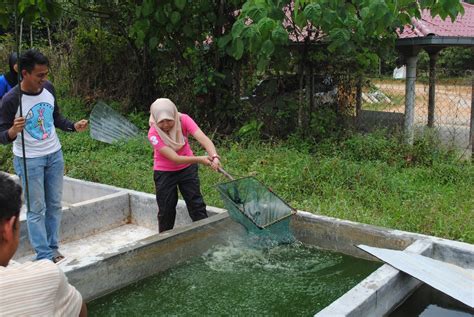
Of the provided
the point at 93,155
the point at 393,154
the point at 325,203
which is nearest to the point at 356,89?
the point at 393,154

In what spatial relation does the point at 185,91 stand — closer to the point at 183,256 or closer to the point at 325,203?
the point at 325,203

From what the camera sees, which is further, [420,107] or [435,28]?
[420,107]

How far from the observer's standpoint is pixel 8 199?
170cm

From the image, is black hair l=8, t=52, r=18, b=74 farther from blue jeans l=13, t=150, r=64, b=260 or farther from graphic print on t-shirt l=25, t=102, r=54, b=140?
blue jeans l=13, t=150, r=64, b=260

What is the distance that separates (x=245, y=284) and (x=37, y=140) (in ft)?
6.46

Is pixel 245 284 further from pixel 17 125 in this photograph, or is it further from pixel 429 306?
pixel 17 125

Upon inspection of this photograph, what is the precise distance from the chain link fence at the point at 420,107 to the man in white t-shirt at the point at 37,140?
5534 mm

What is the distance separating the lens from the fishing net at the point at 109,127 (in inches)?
353

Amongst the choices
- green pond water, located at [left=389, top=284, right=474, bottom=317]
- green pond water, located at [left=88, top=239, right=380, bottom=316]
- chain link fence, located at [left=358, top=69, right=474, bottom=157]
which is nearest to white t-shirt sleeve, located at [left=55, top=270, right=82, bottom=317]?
green pond water, located at [left=88, top=239, right=380, bottom=316]

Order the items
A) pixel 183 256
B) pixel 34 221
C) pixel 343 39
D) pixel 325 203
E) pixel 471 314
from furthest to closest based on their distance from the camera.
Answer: pixel 343 39 < pixel 325 203 < pixel 183 256 < pixel 34 221 < pixel 471 314

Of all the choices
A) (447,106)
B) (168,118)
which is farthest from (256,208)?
(447,106)

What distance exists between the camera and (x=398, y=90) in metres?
8.64

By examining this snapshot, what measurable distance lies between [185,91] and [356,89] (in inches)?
129

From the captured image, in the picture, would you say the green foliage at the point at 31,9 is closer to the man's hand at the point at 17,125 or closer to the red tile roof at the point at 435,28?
the man's hand at the point at 17,125
